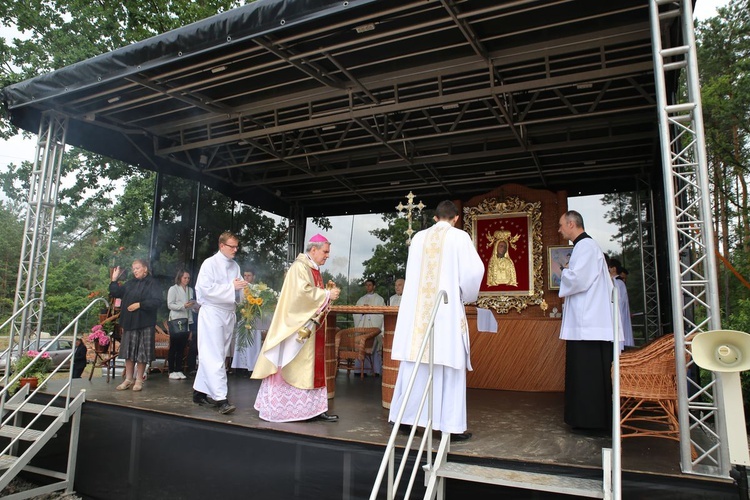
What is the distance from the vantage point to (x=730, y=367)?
3.19 metres

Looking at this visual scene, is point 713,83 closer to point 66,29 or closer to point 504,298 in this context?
point 504,298

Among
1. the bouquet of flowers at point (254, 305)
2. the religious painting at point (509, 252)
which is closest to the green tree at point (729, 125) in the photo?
the religious painting at point (509, 252)

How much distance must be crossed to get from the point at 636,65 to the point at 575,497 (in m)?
4.66

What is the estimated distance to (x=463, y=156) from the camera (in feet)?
29.3

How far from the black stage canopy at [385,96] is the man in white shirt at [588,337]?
8.19ft

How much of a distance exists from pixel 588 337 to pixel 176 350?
255 inches

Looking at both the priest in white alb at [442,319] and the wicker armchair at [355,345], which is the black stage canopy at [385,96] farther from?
the wicker armchair at [355,345]

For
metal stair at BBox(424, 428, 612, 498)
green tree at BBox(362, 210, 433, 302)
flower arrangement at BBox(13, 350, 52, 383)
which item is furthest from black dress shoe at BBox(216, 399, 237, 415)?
green tree at BBox(362, 210, 433, 302)

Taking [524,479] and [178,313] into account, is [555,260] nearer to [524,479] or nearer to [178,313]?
[524,479]

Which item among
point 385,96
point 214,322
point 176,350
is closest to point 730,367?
point 214,322

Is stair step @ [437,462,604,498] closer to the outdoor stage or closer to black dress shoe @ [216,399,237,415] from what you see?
the outdoor stage

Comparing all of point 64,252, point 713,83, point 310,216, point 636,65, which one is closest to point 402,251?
point 310,216

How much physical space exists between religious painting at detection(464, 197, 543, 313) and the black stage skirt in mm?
4664

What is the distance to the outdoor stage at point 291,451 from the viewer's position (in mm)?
3771
